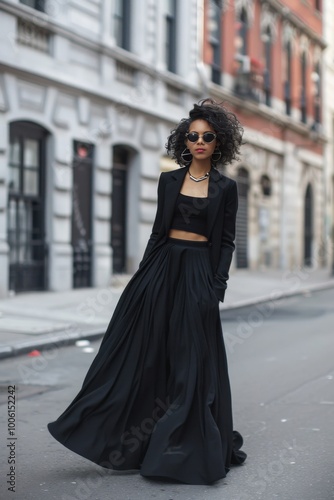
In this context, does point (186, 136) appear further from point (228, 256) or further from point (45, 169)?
point (45, 169)

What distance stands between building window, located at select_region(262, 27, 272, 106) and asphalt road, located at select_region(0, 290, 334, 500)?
59.5 ft

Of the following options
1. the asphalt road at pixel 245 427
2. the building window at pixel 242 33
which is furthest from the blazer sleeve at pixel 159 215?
the building window at pixel 242 33

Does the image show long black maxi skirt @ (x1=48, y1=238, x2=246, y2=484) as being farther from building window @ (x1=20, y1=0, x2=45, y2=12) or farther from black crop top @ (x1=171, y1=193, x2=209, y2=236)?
building window @ (x1=20, y1=0, x2=45, y2=12)

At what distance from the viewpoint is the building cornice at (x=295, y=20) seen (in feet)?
93.2

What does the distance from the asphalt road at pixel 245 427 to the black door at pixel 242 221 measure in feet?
47.7

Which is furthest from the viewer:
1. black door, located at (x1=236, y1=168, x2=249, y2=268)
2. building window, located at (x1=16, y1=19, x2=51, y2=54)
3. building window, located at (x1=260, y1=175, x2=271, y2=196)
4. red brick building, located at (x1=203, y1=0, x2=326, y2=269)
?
building window, located at (x1=260, y1=175, x2=271, y2=196)

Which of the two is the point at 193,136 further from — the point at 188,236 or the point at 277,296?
the point at 277,296

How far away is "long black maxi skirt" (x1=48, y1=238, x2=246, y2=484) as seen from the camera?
14.2ft

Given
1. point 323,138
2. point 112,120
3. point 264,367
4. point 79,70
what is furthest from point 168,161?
point 323,138

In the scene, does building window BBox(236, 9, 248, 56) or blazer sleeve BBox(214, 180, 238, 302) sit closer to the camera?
blazer sleeve BBox(214, 180, 238, 302)

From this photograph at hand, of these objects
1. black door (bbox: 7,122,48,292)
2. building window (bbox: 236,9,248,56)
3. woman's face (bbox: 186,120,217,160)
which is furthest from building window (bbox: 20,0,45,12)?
woman's face (bbox: 186,120,217,160)

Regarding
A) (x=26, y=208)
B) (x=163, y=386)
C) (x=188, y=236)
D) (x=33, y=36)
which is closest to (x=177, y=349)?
(x=163, y=386)

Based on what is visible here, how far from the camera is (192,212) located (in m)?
4.68

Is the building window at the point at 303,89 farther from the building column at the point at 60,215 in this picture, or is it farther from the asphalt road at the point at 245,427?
the asphalt road at the point at 245,427
